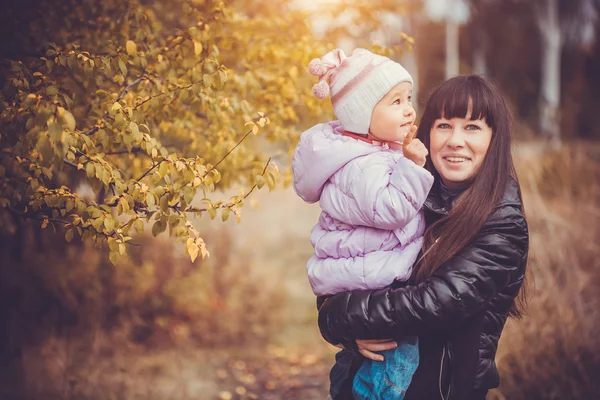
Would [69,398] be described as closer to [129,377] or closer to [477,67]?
[129,377]

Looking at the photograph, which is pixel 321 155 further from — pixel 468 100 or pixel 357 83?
pixel 468 100

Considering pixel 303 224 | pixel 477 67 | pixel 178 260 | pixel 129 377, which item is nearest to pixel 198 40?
pixel 129 377

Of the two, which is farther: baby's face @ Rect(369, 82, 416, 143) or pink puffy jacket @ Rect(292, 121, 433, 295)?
baby's face @ Rect(369, 82, 416, 143)

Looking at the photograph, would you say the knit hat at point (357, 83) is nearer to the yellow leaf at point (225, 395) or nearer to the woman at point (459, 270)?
the woman at point (459, 270)

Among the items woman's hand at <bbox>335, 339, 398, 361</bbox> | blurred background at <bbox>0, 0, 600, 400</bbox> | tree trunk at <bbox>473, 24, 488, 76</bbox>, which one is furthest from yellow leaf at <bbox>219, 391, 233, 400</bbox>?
tree trunk at <bbox>473, 24, 488, 76</bbox>

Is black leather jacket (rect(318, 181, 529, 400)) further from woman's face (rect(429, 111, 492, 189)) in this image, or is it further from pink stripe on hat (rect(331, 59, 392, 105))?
pink stripe on hat (rect(331, 59, 392, 105))

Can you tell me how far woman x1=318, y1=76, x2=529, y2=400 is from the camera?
1.98m

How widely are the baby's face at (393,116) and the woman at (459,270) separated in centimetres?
17

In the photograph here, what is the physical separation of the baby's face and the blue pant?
0.78m

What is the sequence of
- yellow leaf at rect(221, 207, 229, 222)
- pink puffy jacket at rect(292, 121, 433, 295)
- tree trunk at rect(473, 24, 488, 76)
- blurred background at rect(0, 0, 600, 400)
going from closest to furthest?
pink puffy jacket at rect(292, 121, 433, 295)
yellow leaf at rect(221, 207, 229, 222)
blurred background at rect(0, 0, 600, 400)
tree trunk at rect(473, 24, 488, 76)

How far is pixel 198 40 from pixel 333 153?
3.62 feet

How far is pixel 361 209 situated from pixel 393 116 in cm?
40

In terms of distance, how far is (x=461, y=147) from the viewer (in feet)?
7.11

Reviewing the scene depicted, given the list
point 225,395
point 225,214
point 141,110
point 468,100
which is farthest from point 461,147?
point 225,395
